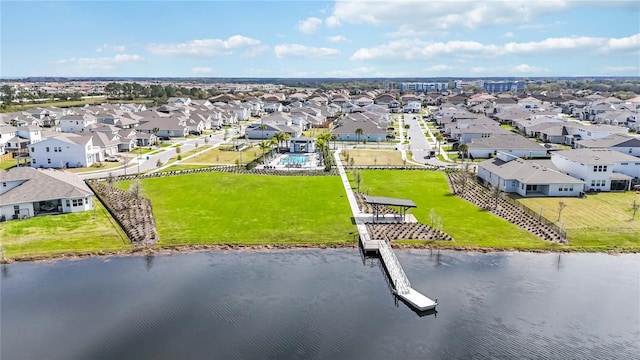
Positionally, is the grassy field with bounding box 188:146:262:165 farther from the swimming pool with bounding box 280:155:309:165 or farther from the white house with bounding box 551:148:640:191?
the white house with bounding box 551:148:640:191

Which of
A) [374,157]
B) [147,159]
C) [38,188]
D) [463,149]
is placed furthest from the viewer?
[374,157]

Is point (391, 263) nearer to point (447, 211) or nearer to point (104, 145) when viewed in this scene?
point (447, 211)

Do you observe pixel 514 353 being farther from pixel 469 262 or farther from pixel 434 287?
pixel 469 262

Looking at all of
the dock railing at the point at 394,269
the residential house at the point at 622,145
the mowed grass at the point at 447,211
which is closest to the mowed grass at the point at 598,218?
the mowed grass at the point at 447,211

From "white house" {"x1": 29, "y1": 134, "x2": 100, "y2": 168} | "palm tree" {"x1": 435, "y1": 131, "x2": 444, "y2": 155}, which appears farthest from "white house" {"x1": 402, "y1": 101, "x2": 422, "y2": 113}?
"white house" {"x1": 29, "y1": 134, "x2": 100, "y2": 168}

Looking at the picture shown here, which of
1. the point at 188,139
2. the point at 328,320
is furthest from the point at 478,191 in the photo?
the point at 188,139

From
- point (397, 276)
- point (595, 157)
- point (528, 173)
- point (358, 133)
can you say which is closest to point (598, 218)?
point (528, 173)

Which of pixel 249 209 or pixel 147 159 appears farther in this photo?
pixel 147 159

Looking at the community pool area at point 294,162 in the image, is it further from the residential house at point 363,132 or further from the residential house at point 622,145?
the residential house at point 622,145
